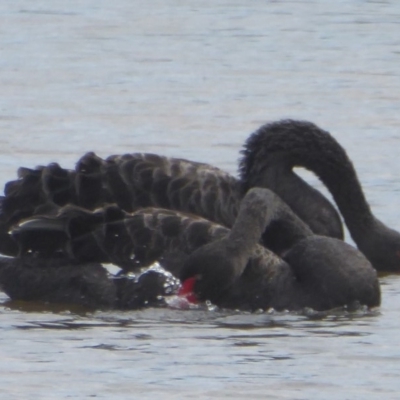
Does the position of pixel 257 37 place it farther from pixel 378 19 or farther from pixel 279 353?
pixel 279 353

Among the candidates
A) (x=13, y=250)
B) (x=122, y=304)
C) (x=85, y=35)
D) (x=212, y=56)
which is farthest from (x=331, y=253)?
(x=85, y=35)

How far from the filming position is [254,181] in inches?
452

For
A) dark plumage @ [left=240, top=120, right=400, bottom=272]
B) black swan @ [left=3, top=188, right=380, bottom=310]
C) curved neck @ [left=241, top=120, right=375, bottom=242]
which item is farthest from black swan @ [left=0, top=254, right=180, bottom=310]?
curved neck @ [left=241, top=120, right=375, bottom=242]

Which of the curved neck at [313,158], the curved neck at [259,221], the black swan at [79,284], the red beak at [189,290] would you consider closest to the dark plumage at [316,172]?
the curved neck at [313,158]

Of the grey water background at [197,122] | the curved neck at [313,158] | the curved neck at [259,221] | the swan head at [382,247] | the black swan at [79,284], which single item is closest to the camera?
the grey water background at [197,122]

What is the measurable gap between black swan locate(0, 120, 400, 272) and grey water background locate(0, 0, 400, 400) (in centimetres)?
52

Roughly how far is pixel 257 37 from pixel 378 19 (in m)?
1.67

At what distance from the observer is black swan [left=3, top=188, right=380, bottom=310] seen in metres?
9.98

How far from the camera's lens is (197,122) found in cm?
1516

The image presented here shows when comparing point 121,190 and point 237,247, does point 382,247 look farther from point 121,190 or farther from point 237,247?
point 237,247

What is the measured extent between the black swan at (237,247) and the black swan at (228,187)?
1.06ft

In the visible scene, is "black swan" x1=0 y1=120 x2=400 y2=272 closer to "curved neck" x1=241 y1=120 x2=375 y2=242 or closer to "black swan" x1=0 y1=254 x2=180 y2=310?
"curved neck" x1=241 y1=120 x2=375 y2=242

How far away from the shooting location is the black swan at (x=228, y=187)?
10602 millimetres

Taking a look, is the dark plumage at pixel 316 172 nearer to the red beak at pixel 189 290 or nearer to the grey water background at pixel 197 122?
the grey water background at pixel 197 122
